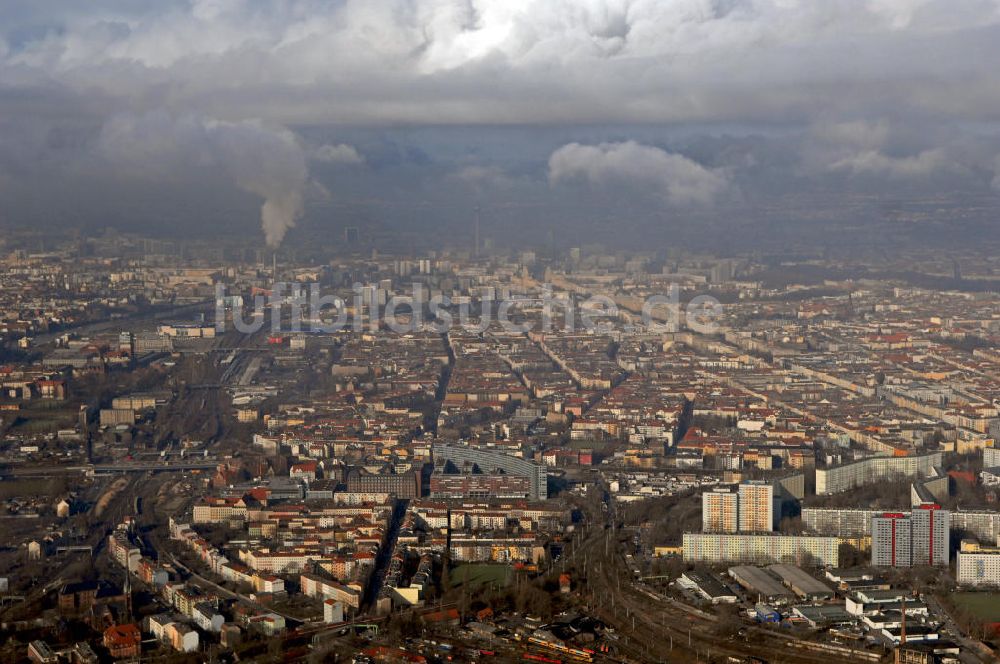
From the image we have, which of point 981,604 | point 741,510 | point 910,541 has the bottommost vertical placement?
point 981,604

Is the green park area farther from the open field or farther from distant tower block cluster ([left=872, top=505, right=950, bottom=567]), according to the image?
the open field

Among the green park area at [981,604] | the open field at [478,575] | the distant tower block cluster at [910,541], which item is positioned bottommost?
the green park area at [981,604]

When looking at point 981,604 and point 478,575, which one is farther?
point 478,575

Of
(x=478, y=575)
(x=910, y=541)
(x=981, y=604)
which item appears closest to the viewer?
(x=981, y=604)

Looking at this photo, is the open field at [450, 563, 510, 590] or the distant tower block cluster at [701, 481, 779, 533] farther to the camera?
the distant tower block cluster at [701, 481, 779, 533]

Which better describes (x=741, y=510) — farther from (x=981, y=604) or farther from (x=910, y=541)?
(x=981, y=604)

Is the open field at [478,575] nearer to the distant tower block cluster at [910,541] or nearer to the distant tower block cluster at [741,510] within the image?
the distant tower block cluster at [741,510]

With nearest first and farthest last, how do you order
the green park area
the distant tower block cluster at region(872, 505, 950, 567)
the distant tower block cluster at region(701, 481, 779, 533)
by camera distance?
the green park area < the distant tower block cluster at region(872, 505, 950, 567) < the distant tower block cluster at region(701, 481, 779, 533)

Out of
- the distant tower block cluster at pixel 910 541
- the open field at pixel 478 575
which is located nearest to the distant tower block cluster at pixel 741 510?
the distant tower block cluster at pixel 910 541

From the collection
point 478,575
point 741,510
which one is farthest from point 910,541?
point 478,575

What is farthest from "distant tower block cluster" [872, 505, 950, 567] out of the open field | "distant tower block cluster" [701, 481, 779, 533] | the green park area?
the open field

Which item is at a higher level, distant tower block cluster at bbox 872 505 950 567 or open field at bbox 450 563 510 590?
distant tower block cluster at bbox 872 505 950 567

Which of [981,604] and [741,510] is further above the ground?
[741,510]
